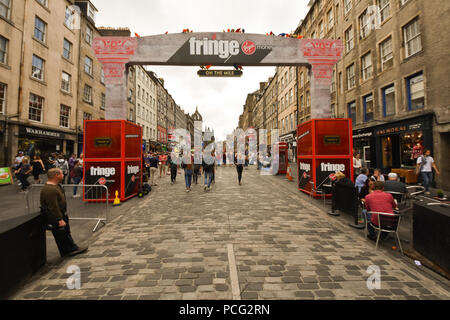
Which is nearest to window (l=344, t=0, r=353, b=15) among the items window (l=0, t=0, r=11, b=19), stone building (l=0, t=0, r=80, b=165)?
stone building (l=0, t=0, r=80, b=165)

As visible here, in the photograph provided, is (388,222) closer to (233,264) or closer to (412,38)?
(233,264)

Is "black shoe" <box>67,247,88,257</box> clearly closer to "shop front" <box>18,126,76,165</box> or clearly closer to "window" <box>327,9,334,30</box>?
"shop front" <box>18,126,76,165</box>

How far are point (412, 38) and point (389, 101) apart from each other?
3.86 m

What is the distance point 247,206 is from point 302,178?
411cm

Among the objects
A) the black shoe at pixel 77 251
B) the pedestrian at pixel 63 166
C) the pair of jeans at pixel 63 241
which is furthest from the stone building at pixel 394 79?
the pedestrian at pixel 63 166

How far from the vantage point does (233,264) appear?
11.1 feet

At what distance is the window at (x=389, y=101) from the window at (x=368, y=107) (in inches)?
56.0

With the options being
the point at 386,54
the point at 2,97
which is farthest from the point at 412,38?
the point at 2,97

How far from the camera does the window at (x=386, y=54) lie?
554 inches

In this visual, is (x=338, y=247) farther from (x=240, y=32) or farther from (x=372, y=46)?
(x=372, y=46)

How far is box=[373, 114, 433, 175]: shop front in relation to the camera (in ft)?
36.8

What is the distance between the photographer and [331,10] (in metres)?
21.5

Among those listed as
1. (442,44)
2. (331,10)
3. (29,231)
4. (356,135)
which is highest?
(331,10)
